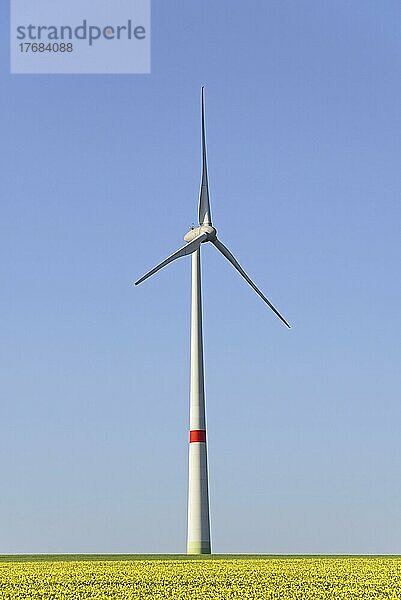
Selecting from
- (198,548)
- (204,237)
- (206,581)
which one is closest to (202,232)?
(204,237)

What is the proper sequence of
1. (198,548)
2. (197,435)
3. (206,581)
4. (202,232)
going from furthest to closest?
(202,232), (197,435), (198,548), (206,581)

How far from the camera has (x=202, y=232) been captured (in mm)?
Result: 92625

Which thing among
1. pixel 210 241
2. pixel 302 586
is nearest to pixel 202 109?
pixel 210 241

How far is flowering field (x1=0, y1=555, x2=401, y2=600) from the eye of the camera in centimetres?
3869

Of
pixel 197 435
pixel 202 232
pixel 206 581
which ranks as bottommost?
pixel 206 581

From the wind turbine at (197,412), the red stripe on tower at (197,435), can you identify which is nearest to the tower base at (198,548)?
the wind turbine at (197,412)

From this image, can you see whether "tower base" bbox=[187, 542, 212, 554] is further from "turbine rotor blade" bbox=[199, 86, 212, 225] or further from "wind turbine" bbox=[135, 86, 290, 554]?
"turbine rotor blade" bbox=[199, 86, 212, 225]

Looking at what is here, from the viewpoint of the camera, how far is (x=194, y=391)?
85750mm

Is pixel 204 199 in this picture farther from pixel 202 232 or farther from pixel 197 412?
pixel 197 412

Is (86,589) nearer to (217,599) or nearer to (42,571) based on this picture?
(217,599)

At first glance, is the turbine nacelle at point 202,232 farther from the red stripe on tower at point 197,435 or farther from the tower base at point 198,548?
the tower base at point 198,548

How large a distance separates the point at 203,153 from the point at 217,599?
66.3 metres

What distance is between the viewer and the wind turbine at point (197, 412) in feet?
273

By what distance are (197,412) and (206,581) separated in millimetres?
39956
